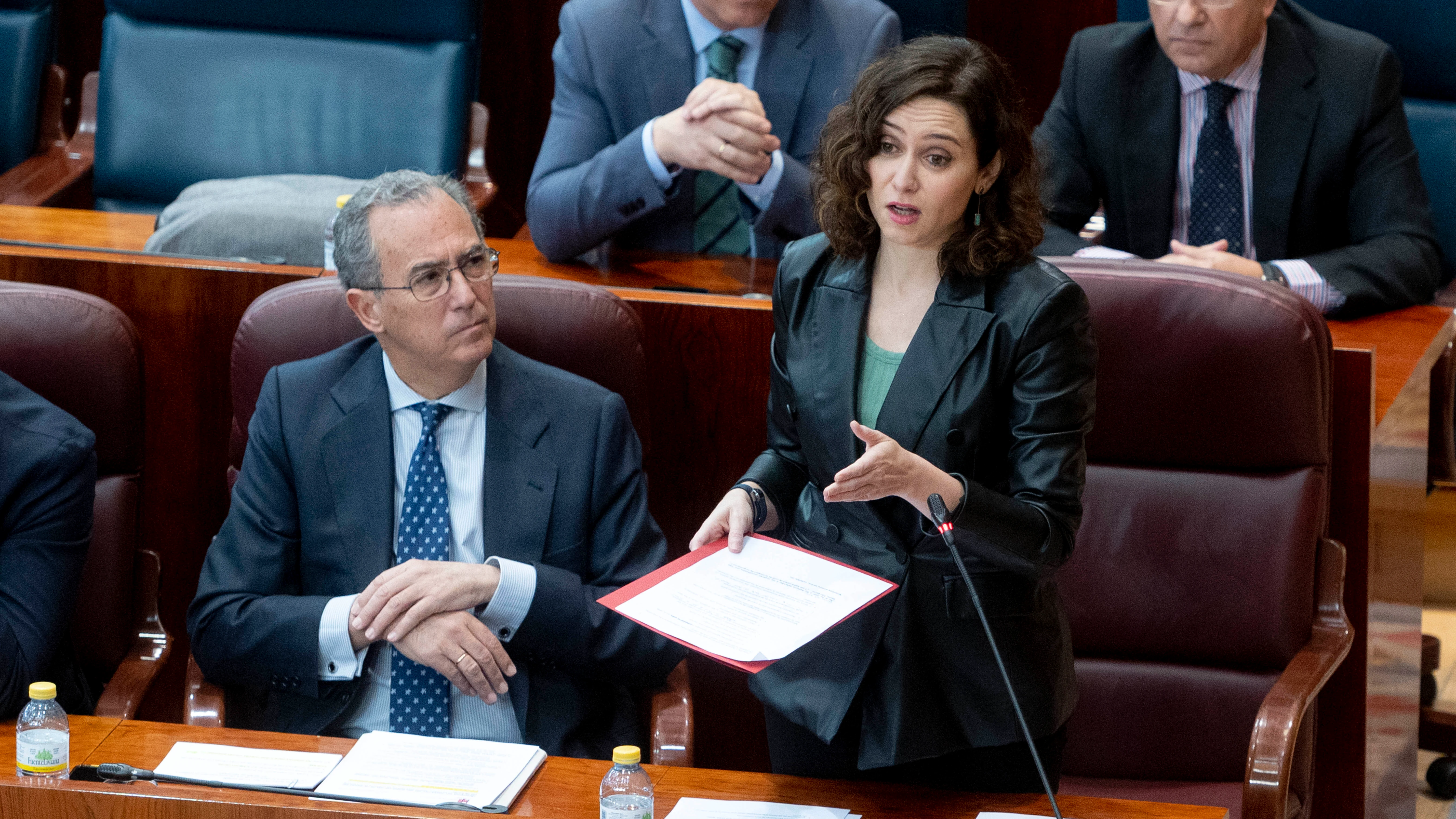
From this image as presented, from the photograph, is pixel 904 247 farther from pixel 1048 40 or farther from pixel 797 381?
pixel 1048 40

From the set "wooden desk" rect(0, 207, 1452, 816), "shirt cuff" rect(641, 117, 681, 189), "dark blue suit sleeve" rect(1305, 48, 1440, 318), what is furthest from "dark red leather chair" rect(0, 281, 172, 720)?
"dark blue suit sleeve" rect(1305, 48, 1440, 318)

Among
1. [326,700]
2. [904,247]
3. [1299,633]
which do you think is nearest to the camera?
[904,247]

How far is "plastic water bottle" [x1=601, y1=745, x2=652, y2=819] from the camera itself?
140 centimetres

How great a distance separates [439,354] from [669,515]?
47 cm

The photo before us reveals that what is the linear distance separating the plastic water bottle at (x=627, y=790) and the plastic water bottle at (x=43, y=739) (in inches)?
1.0

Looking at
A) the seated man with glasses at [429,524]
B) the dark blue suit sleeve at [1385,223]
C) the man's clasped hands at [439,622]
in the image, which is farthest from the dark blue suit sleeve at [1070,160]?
the man's clasped hands at [439,622]

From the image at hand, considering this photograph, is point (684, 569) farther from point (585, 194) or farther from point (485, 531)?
point (585, 194)

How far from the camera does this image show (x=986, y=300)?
1523 mm

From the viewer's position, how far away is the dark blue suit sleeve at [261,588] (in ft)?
5.88

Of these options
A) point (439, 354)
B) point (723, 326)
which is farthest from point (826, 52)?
point (439, 354)

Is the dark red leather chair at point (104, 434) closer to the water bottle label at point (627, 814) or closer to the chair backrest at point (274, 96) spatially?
the water bottle label at point (627, 814)

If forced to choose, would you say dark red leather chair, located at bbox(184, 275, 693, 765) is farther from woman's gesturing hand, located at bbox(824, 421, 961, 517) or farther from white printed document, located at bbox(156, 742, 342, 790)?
woman's gesturing hand, located at bbox(824, 421, 961, 517)

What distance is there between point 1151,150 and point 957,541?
1230 mm

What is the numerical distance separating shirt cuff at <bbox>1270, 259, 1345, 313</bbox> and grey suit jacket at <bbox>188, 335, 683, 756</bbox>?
972 mm
